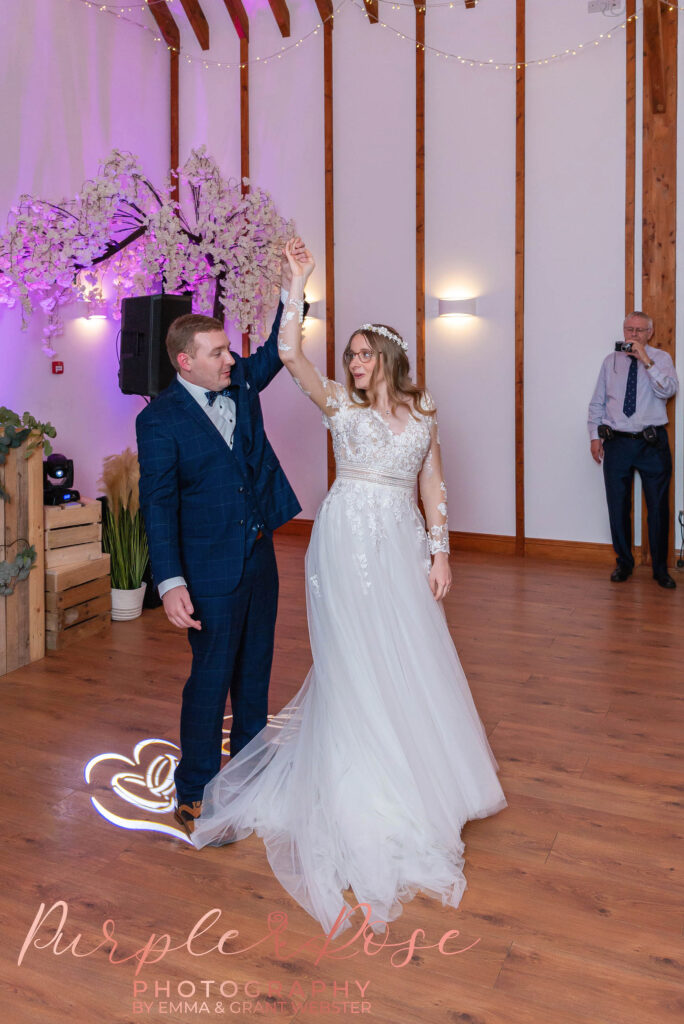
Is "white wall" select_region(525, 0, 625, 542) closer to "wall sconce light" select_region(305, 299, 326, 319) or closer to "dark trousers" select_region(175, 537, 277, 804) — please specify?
"wall sconce light" select_region(305, 299, 326, 319)

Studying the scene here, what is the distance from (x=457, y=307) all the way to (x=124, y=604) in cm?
370

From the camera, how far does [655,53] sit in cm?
596

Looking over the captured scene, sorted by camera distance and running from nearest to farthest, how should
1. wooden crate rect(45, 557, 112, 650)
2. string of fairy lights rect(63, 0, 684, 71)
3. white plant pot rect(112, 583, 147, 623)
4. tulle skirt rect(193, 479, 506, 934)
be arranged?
tulle skirt rect(193, 479, 506, 934)
wooden crate rect(45, 557, 112, 650)
white plant pot rect(112, 583, 147, 623)
string of fairy lights rect(63, 0, 684, 71)

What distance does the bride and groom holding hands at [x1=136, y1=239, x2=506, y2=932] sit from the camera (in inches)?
99.7

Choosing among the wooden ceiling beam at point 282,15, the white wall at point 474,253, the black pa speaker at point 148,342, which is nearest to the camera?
the black pa speaker at point 148,342

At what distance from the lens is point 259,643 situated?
2.81 m

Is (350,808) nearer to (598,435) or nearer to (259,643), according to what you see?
(259,643)

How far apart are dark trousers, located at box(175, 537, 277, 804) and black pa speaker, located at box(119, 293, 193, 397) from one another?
3005mm

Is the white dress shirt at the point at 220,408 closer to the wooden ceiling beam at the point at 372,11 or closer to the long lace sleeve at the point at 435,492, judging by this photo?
the long lace sleeve at the point at 435,492

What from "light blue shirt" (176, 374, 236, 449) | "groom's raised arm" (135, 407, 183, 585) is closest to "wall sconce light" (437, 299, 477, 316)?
"light blue shirt" (176, 374, 236, 449)

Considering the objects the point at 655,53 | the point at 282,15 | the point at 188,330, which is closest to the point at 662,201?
the point at 655,53

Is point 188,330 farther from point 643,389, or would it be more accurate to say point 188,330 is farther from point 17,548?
point 643,389

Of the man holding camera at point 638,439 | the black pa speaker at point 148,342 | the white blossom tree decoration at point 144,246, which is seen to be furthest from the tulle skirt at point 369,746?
the man holding camera at point 638,439

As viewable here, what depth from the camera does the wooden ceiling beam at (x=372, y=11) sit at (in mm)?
7285
